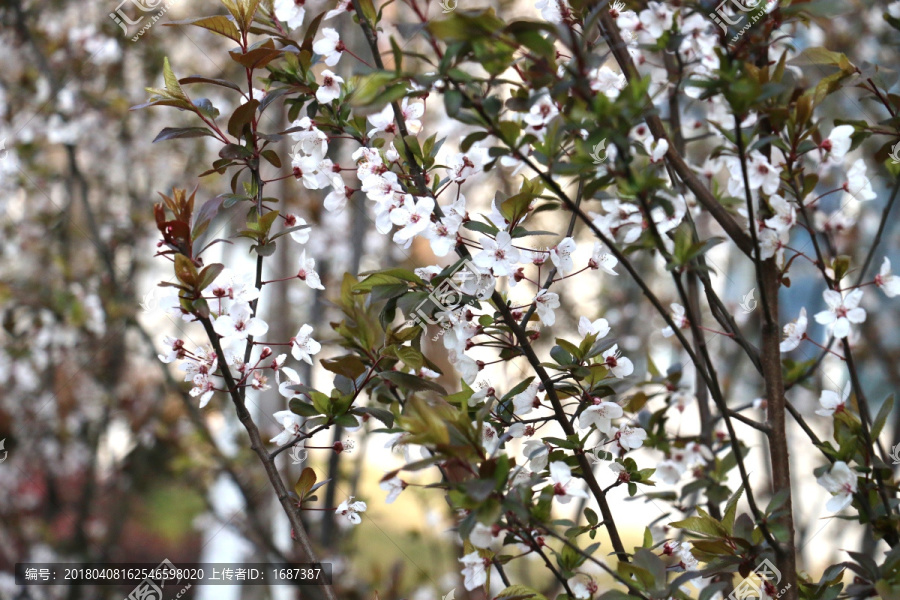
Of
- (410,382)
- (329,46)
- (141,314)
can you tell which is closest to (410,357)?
(410,382)

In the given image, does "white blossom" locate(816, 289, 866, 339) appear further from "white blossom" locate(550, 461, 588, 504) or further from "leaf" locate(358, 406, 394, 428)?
"leaf" locate(358, 406, 394, 428)

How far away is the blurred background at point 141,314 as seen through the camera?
2.43 meters

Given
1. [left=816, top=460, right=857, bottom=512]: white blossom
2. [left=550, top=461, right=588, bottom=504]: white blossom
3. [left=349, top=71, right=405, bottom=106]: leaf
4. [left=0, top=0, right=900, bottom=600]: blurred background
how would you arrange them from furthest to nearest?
[left=0, top=0, right=900, bottom=600]: blurred background → [left=816, top=460, right=857, bottom=512]: white blossom → [left=550, top=461, right=588, bottom=504]: white blossom → [left=349, top=71, right=405, bottom=106]: leaf

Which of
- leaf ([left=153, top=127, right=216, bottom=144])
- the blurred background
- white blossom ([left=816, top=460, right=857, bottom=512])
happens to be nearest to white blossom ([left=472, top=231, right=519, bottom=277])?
leaf ([left=153, top=127, right=216, bottom=144])

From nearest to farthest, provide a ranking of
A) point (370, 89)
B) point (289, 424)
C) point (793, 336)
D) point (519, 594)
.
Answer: point (370, 89) → point (519, 594) → point (289, 424) → point (793, 336)

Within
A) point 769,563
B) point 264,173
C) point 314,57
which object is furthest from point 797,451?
point 314,57

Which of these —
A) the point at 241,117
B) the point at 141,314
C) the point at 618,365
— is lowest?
the point at 618,365

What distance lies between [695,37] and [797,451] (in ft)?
10.7

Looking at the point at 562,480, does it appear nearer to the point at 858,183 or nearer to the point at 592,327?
the point at 592,327

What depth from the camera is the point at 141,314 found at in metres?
2.84

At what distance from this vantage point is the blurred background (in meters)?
2.43

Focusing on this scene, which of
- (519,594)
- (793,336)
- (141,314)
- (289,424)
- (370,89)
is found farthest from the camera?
(141,314)

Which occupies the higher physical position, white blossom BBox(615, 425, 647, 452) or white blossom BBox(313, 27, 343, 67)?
white blossom BBox(313, 27, 343, 67)

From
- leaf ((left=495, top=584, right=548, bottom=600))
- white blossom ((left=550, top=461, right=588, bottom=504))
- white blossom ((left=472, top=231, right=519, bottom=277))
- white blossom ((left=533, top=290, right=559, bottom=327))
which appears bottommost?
leaf ((left=495, top=584, right=548, bottom=600))
